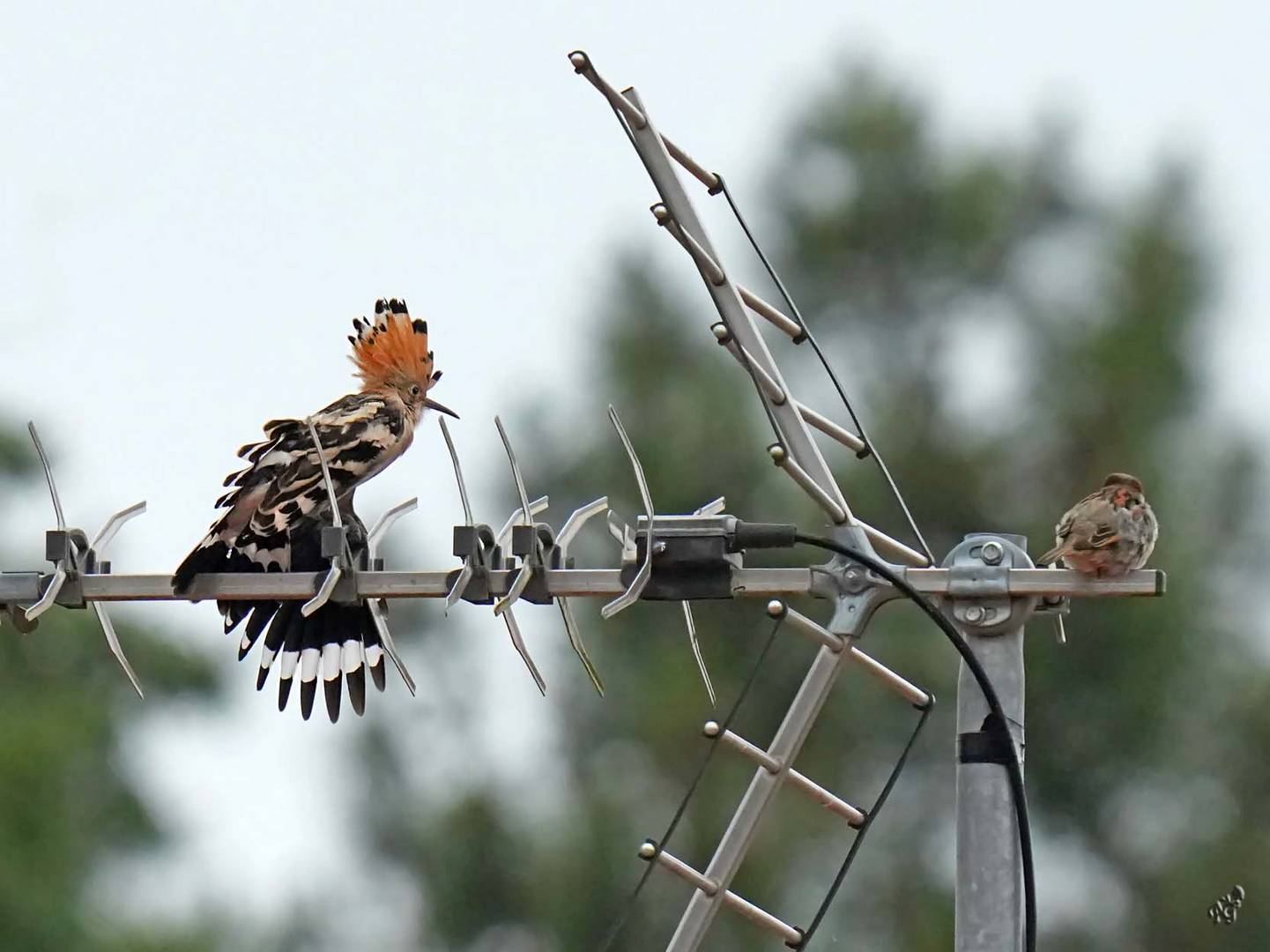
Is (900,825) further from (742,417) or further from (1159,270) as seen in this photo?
(1159,270)

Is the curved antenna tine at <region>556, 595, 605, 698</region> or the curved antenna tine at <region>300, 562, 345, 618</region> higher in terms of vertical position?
the curved antenna tine at <region>556, 595, 605, 698</region>

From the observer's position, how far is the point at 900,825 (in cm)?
1622

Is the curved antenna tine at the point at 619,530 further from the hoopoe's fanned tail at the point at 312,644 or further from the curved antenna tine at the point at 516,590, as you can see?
the hoopoe's fanned tail at the point at 312,644

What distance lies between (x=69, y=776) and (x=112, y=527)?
1486cm

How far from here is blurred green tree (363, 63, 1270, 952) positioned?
Answer: 15953 mm

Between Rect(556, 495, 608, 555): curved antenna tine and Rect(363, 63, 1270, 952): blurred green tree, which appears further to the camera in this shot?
Rect(363, 63, 1270, 952): blurred green tree

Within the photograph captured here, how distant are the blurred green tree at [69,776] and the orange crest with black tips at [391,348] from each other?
12396 mm

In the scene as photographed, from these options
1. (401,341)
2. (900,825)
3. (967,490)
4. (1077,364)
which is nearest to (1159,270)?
(1077,364)

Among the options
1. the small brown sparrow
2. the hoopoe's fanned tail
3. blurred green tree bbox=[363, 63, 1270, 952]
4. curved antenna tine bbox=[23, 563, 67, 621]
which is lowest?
curved antenna tine bbox=[23, 563, 67, 621]

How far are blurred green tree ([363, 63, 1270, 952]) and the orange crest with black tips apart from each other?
7583 millimetres

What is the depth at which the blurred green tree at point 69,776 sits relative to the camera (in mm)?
19688

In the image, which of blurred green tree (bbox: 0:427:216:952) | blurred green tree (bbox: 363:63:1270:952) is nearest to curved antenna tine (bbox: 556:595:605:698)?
blurred green tree (bbox: 363:63:1270:952)

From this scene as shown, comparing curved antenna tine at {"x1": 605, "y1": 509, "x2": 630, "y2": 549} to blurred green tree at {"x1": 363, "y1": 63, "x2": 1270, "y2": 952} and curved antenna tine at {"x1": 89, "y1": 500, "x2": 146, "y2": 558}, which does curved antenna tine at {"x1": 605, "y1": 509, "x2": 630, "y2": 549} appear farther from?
blurred green tree at {"x1": 363, "y1": 63, "x2": 1270, "y2": 952}

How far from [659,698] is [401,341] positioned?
8606mm
